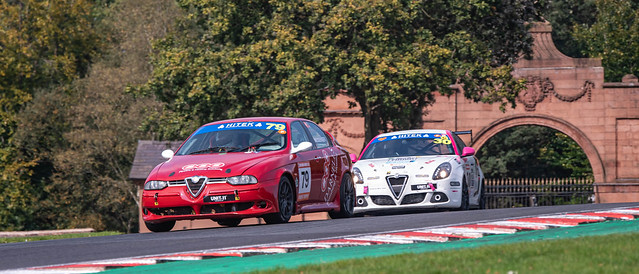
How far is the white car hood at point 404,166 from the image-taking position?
19.1 meters

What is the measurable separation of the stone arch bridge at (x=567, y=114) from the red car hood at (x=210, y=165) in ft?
102

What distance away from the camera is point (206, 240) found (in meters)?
12.3

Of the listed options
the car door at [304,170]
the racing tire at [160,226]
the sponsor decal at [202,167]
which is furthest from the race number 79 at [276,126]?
the racing tire at [160,226]

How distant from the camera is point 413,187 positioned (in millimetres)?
19016

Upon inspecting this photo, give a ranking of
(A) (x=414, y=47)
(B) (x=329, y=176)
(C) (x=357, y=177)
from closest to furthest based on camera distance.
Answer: (B) (x=329, y=176) < (C) (x=357, y=177) < (A) (x=414, y=47)

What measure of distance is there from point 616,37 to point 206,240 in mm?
48471

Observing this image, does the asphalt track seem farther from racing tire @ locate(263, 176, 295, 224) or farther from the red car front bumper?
racing tire @ locate(263, 176, 295, 224)

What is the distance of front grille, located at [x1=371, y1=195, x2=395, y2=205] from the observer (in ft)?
62.9

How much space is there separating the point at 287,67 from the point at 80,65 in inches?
1369

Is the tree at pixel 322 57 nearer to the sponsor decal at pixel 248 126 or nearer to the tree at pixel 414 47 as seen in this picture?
the tree at pixel 414 47

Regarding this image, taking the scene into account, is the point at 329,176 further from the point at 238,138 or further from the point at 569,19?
the point at 569,19

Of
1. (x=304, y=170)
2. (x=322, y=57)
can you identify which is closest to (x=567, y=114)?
(x=322, y=57)

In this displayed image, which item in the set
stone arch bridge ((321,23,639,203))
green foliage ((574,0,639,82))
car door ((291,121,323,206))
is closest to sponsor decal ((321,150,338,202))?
car door ((291,121,323,206))

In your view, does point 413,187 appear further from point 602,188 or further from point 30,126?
point 30,126
